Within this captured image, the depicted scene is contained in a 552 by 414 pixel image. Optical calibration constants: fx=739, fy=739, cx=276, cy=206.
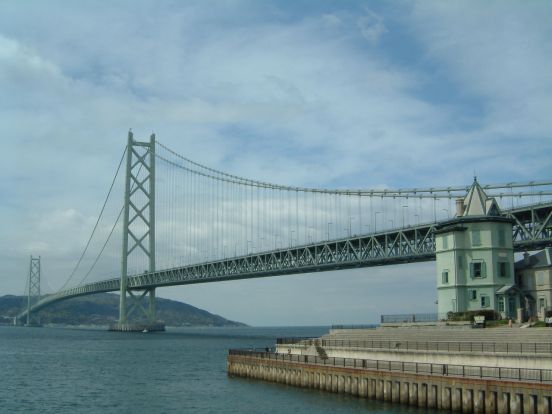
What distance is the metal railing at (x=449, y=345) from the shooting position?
3719 cm

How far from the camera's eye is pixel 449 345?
42.0 m

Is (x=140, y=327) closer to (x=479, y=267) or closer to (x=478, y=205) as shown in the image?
(x=478, y=205)

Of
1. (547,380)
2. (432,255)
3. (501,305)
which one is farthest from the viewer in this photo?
(432,255)

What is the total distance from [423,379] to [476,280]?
21586mm

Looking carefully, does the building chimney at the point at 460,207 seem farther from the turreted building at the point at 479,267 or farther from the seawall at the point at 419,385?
the seawall at the point at 419,385

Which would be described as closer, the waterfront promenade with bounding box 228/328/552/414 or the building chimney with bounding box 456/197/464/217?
the waterfront promenade with bounding box 228/328/552/414

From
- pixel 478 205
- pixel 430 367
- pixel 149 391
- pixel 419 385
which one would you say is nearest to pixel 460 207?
pixel 478 205

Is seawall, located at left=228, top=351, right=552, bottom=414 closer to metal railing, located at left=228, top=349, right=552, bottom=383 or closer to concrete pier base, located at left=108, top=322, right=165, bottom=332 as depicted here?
metal railing, located at left=228, top=349, right=552, bottom=383

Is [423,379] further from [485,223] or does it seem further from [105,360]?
[105,360]

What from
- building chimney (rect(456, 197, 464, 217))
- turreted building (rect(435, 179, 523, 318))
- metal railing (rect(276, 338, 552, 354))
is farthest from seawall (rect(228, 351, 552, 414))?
building chimney (rect(456, 197, 464, 217))

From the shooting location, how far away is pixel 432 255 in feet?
Result: 294

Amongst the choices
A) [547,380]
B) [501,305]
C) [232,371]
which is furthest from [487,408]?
[232,371]

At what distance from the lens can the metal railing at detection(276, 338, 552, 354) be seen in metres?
37.2

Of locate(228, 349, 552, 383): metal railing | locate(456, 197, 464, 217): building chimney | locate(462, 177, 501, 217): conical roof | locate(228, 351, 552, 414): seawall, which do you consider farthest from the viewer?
locate(456, 197, 464, 217): building chimney
